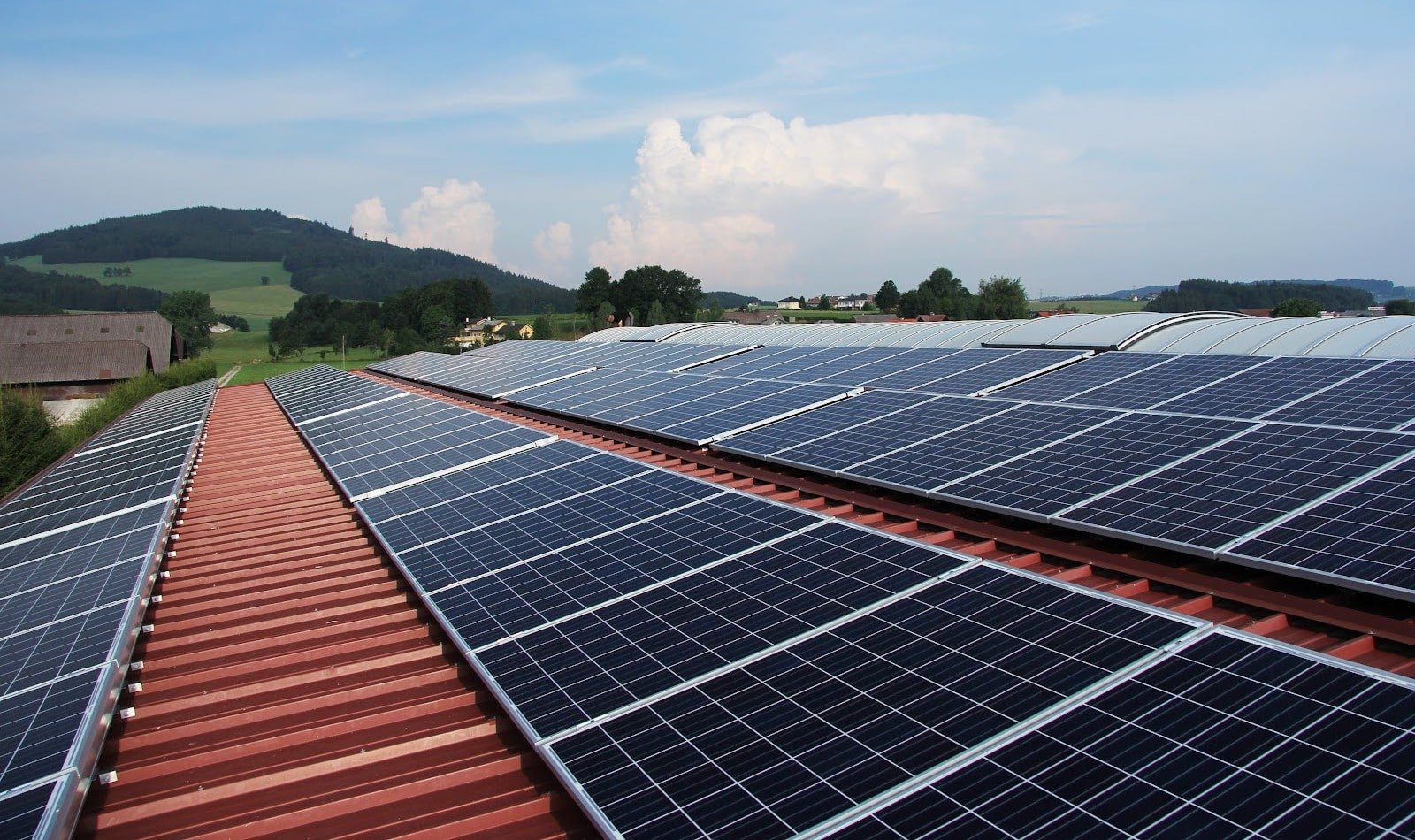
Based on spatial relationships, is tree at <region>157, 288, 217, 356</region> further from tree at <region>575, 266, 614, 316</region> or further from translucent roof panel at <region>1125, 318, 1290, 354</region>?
translucent roof panel at <region>1125, 318, 1290, 354</region>

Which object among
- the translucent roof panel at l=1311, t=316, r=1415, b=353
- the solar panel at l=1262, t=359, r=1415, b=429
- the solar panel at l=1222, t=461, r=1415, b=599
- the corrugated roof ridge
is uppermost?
the translucent roof panel at l=1311, t=316, r=1415, b=353

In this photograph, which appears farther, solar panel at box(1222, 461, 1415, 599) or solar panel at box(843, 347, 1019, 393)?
solar panel at box(843, 347, 1019, 393)

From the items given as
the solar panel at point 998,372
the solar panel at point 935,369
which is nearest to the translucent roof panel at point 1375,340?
the solar panel at point 998,372

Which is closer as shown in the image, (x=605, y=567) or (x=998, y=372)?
(x=605, y=567)

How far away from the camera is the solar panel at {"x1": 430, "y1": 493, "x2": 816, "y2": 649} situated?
8.22 m

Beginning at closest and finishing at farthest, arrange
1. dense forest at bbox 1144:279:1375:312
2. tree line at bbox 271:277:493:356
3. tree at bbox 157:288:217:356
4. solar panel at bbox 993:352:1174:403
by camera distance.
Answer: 1. solar panel at bbox 993:352:1174:403
2. tree line at bbox 271:277:493:356
3. tree at bbox 157:288:217:356
4. dense forest at bbox 1144:279:1375:312

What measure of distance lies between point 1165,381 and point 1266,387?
2.04 metres

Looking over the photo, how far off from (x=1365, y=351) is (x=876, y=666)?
76.0 ft

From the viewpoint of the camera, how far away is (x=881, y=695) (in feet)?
19.0

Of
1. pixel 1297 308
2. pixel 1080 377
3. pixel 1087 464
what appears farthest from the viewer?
pixel 1297 308

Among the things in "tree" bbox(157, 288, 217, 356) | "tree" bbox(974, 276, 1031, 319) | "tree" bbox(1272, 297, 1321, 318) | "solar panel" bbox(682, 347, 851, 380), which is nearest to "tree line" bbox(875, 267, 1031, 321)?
"tree" bbox(974, 276, 1031, 319)

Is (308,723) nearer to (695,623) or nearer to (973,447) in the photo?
(695,623)

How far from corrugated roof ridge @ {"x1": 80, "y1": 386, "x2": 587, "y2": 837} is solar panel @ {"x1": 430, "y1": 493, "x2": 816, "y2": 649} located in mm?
580

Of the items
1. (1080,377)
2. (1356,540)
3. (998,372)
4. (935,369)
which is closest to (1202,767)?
(1356,540)
